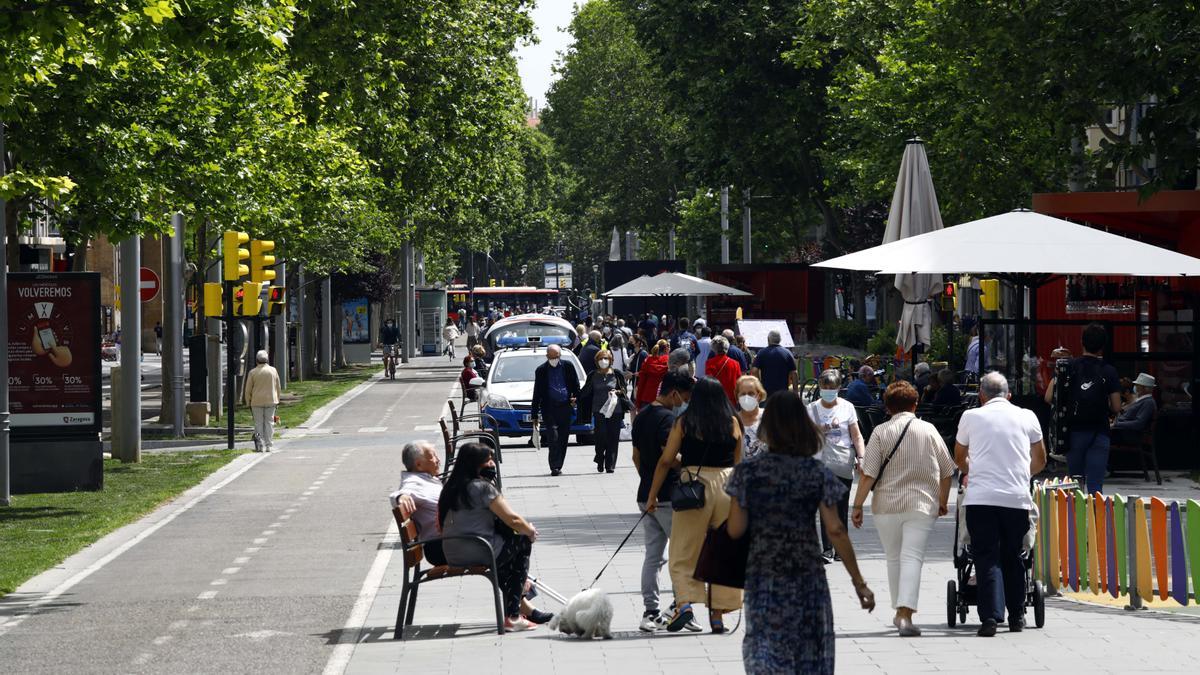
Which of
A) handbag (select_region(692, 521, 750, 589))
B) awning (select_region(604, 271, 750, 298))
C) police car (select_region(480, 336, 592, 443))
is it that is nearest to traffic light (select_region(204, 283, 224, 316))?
police car (select_region(480, 336, 592, 443))

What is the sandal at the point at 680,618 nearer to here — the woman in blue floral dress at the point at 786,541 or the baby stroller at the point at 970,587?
the baby stroller at the point at 970,587

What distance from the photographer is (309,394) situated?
49625 millimetres

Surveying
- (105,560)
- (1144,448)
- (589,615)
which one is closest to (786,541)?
(589,615)

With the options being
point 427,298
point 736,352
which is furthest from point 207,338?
point 427,298

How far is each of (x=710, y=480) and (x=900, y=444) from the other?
1.11m

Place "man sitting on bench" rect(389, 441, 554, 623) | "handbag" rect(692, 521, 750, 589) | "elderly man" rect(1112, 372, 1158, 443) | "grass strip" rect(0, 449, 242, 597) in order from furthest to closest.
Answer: "elderly man" rect(1112, 372, 1158, 443) → "grass strip" rect(0, 449, 242, 597) → "man sitting on bench" rect(389, 441, 554, 623) → "handbag" rect(692, 521, 750, 589)

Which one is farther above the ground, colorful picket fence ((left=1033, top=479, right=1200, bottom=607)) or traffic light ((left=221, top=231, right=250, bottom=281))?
traffic light ((left=221, top=231, right=250, bottom=281))

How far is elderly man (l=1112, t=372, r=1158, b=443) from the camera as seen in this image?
65.8 ft

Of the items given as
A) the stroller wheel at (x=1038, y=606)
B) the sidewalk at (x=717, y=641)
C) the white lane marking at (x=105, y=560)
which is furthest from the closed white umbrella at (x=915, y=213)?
the stroller wheel at (x=1038, y=606)

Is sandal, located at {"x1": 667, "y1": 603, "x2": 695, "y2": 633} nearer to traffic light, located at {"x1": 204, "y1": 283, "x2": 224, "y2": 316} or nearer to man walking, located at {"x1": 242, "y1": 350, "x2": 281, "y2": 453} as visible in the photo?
man walking, located at {"x1": 242, "y1": 350, "x2": 281, "y2": 453}

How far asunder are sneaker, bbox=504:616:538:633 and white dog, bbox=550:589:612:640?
556 millimetres

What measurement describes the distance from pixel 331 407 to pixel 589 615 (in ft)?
108

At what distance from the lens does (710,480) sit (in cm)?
1090

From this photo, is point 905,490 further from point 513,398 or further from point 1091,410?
point 513,398
